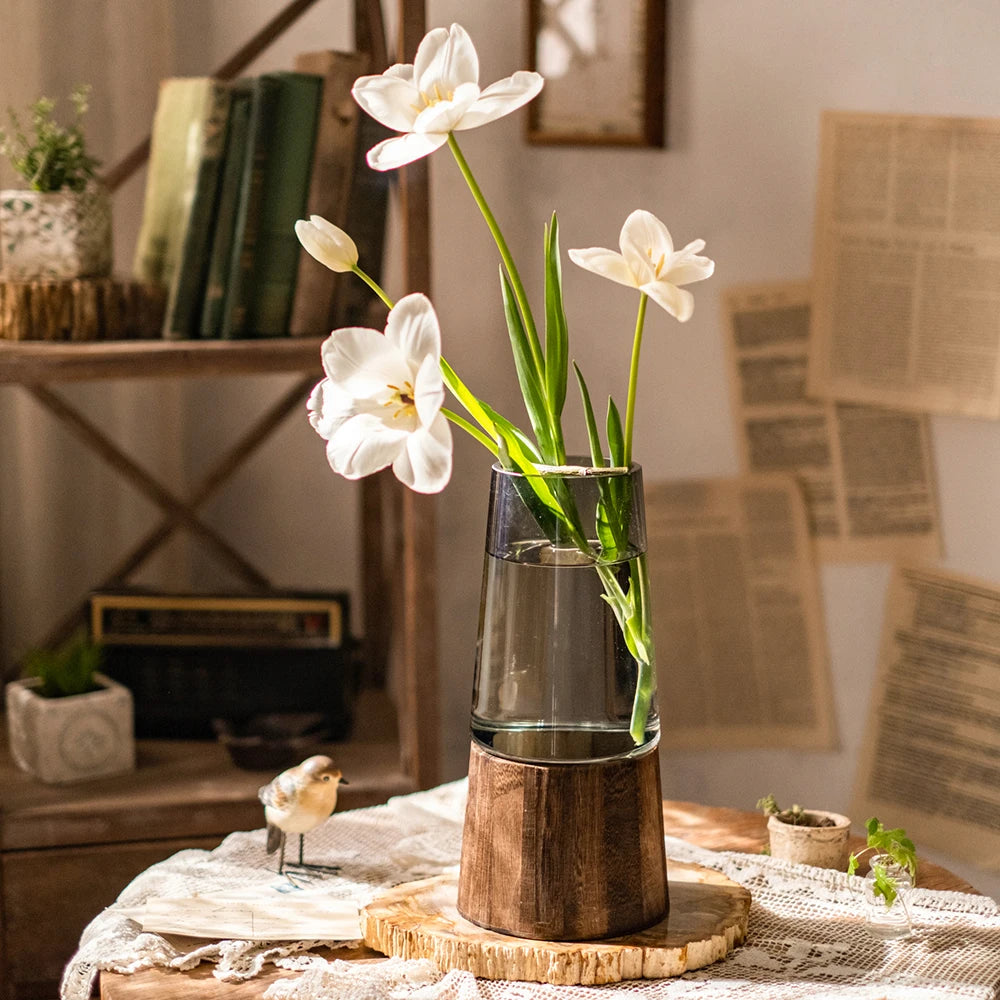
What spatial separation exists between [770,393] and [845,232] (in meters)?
0.20

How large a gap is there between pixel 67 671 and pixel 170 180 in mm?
546

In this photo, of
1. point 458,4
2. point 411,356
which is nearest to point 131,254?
point 458,4

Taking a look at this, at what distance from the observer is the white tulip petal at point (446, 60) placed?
0.78 m

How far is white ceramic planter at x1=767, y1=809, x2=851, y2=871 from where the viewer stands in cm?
99

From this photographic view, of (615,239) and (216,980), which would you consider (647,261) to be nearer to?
(216,980)

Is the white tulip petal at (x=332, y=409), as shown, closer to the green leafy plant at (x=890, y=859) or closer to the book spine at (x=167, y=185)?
the green leafy plant at (x=890, y=859)

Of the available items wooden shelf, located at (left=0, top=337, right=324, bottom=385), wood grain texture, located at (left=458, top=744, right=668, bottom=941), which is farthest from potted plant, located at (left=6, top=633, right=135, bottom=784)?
wood grain texture, located at (left=458, top=744, right=668, bottom=941)

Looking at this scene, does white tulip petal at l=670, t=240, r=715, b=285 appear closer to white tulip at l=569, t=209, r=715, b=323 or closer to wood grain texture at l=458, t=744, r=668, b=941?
white tulip at l=569, t=209, r=715, b=323

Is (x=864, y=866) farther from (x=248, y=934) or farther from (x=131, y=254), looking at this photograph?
(x=131, y=254)

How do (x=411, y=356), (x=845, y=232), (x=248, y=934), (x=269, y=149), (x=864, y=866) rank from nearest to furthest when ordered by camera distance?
1. (x=411, y=356)
2. (x=248, y=934)
3. (x=864, y=866)
4. (x=269, y=149)
5. (x=845, y=232)

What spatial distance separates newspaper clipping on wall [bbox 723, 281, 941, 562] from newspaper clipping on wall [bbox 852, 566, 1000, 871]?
0.20 ft

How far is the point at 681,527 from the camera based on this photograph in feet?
5.29

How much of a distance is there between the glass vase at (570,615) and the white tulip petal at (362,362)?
10 cm

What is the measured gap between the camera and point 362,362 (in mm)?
782
